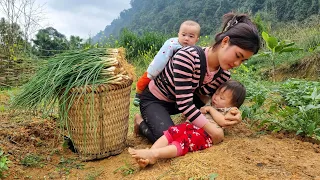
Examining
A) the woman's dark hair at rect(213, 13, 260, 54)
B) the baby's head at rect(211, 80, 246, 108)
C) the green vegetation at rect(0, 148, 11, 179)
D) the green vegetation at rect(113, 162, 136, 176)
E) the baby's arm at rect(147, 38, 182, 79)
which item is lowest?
the green vegetation at rect(113, 162, 136, 176)

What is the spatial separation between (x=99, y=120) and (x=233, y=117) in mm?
953

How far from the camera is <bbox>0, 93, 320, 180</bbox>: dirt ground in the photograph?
1.69 m

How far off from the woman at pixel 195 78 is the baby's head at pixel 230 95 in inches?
3.8

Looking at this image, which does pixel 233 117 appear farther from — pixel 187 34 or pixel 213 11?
pixel 213 11

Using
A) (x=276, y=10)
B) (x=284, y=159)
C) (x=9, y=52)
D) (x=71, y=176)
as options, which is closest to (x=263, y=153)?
(x=284, y=159)

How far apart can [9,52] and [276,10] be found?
1880 centimetres

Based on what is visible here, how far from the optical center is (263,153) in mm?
1920

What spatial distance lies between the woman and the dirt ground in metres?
0.23

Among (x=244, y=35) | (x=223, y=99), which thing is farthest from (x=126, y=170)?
(x=244, y=35)

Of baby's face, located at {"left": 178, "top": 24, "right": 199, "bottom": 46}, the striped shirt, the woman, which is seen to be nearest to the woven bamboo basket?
the woman

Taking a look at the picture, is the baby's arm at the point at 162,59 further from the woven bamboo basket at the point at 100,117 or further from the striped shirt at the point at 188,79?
the striped shirt at the point at 188,79

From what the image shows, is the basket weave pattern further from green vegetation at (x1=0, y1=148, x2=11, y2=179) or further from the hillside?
the hillside

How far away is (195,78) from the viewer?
2248mm

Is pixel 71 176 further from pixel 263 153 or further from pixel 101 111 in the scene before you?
pixel 263 153
